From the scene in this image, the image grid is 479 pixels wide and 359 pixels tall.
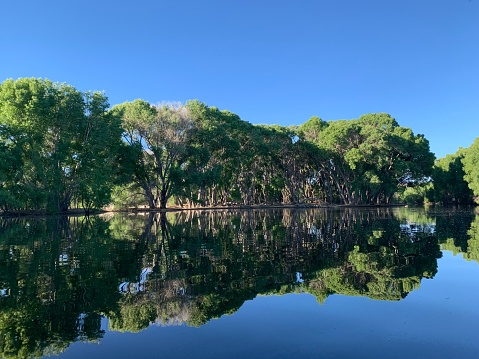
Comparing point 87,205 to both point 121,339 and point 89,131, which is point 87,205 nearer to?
point 89,131

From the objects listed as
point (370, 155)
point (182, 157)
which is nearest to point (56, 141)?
point (182, 157)

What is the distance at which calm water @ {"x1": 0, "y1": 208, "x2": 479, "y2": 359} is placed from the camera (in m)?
5.40

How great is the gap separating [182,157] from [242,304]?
174ft

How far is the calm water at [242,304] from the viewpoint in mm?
5402

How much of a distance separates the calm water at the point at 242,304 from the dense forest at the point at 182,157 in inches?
1334

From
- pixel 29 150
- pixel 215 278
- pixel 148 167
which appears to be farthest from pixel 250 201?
pixel 215 278

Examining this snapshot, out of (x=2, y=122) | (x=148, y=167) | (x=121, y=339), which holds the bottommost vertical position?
(x=121, y=339)

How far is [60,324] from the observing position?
6.24 m

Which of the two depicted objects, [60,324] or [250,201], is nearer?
[60,324]

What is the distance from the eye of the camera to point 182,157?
194ft

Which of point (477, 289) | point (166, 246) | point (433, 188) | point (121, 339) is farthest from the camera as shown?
point (433, 188)

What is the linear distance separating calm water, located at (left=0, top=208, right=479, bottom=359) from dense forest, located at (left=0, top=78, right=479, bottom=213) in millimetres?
33885

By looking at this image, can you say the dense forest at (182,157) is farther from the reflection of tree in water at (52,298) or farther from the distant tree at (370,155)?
the reflection of tree in water at (52,298)

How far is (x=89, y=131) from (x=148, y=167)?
1179 cm
